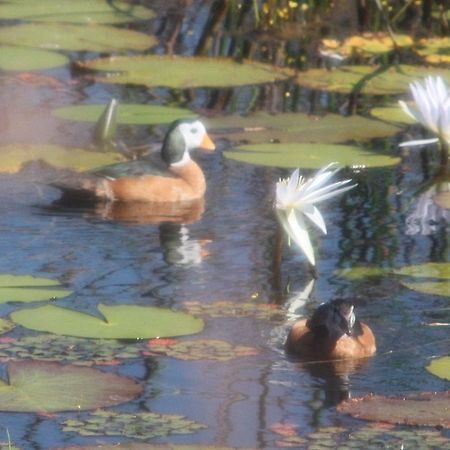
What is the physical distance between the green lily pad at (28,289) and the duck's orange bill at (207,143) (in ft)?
8.02

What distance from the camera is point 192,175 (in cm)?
791

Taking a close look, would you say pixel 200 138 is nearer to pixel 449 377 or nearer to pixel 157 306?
pixel 157 306

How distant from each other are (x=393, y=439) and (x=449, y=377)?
1.84 ft

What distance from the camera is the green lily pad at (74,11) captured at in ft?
38.6

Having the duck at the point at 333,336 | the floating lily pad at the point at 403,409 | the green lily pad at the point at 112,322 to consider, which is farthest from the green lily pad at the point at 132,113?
the floating lily pad at the point at 403,409

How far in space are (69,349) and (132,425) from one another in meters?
0.73

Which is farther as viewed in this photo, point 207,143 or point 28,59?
point 28,59

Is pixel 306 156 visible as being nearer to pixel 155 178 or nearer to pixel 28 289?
pixel 155 178

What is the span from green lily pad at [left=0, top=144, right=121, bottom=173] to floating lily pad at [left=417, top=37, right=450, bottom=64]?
3481mm

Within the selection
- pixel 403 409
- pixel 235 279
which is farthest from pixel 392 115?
pixel 403 409

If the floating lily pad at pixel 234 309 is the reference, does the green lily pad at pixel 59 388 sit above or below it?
below

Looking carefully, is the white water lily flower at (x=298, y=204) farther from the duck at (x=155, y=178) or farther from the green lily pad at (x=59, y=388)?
the duck at (x=155, y=178)

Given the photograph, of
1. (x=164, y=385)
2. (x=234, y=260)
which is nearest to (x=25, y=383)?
(x=164, y=385)

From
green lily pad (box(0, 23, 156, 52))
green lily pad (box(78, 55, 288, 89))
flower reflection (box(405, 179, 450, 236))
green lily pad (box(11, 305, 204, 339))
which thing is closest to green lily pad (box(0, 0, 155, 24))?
green lily pad (box(0, 23, 156, 52))
